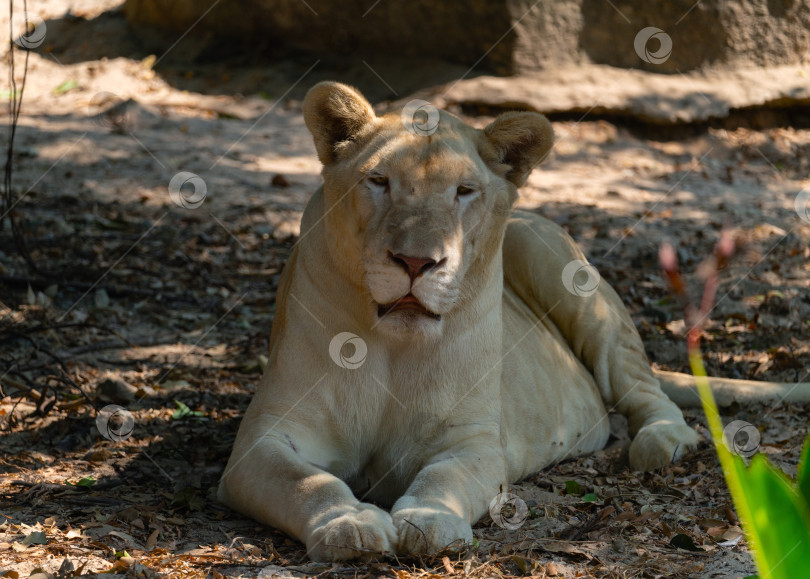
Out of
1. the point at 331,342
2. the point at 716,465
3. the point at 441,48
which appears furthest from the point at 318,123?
the point at 441,48

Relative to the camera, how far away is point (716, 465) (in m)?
4.68

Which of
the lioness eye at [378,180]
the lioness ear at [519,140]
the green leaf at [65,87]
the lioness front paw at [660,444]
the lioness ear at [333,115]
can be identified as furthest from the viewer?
the green leaf at [65,87]

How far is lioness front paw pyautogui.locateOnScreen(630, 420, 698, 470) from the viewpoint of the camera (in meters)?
4.75

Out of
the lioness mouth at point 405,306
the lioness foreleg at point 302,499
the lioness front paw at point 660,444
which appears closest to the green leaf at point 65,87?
the lioness foreleg at point 302,499

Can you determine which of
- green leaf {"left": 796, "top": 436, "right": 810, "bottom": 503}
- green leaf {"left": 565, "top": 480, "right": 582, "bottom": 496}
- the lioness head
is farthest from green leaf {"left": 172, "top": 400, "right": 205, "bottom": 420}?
green leaf {"left": 796, "top": 436, "right": 810, "bottom": 503}

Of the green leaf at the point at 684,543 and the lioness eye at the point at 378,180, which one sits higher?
the lioness eye at the point at 378,180

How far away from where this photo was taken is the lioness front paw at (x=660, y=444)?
4750mm

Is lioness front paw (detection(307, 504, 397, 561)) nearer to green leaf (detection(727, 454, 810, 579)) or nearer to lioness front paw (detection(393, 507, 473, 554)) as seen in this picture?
lioness front paw (detection(393, 507, 473, 554))

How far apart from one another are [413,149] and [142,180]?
626 cm

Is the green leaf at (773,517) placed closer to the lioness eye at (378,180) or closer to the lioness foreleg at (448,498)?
the lioness foreleg at (448,498)

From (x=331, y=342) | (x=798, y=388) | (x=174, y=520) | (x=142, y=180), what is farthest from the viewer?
(x=142, y=180)

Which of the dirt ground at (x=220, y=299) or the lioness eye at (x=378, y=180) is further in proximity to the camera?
the lioness eye at (x=378, y=180)

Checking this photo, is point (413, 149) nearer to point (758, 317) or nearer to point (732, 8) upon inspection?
point (758, 317)

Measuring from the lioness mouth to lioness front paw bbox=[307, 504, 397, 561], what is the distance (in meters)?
0.79
